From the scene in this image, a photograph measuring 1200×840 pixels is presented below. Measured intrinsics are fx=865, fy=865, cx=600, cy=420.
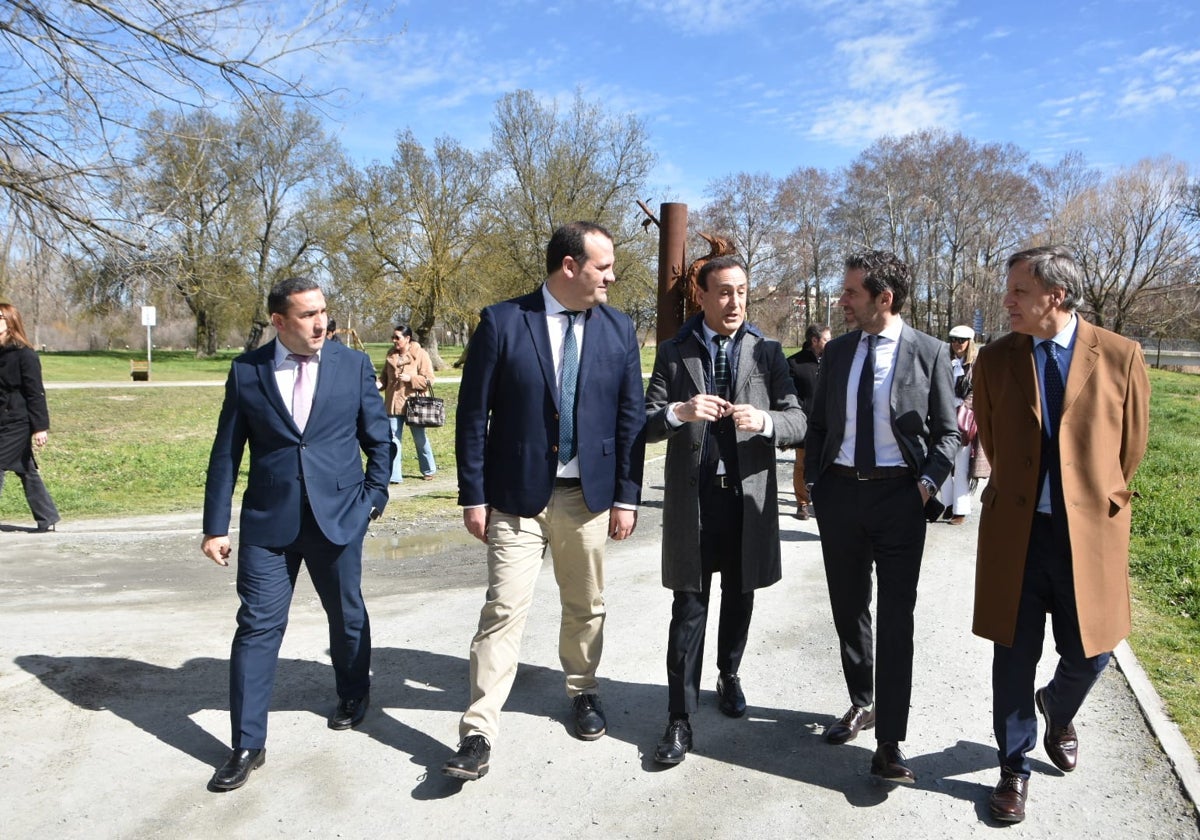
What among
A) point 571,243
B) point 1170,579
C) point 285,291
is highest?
point 571,243

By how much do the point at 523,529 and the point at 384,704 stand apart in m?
1.25

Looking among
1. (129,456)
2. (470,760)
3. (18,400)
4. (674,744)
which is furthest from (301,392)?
(129,456)

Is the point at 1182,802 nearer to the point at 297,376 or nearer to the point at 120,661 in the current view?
the point at 297,376

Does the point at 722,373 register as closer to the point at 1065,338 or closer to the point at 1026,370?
the point at 1026,370

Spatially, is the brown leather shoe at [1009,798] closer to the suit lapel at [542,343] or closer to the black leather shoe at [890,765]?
the black leather shoe at [890,765]

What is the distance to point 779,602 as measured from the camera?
19.6 ft

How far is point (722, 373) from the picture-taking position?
3.97 m

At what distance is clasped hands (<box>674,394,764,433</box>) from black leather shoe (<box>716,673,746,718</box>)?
4.32 ft

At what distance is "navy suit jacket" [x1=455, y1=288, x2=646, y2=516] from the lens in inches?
148

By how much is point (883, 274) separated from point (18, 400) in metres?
7.70

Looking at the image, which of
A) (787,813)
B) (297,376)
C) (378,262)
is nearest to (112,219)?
(297,376)

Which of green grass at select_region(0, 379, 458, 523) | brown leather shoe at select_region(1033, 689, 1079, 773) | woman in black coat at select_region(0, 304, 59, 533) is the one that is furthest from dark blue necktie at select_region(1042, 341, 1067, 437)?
woman in black coat at select_region(0, 304, 59, 533)

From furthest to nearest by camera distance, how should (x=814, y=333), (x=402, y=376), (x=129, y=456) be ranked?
(x=129, y=456) < (x=402, y=376) < (x=814, y=333)

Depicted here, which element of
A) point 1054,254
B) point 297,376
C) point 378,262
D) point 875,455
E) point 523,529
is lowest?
point 523,529
